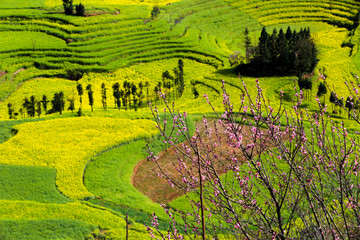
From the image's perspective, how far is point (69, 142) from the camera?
4122 centimetres

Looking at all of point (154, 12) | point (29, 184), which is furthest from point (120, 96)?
point (154, 12)

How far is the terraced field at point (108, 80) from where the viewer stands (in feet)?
96.9

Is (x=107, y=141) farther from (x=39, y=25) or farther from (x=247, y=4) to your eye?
(x=247, y=4)

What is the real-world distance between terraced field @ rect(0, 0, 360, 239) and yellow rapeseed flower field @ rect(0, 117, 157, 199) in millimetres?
112

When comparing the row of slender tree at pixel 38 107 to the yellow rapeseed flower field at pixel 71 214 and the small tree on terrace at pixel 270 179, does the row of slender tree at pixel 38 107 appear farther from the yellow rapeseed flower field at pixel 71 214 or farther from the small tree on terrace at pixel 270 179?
the small tree on terrace at pixel 270 179

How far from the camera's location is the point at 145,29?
327 feet

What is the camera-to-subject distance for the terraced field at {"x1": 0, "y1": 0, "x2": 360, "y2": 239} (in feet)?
96.9

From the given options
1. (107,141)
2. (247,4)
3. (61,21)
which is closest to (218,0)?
(247,4)

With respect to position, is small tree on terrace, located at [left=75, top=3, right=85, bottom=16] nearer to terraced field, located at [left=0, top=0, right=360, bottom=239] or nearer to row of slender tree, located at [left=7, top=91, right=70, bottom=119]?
terraced field, located at [left=0, top=0, right=360, bottom=239]

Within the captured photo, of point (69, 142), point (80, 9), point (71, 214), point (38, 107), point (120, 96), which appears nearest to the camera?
point (71, 214)

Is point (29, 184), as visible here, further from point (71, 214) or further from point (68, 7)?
point (68, 7)

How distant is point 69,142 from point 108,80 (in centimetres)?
4091

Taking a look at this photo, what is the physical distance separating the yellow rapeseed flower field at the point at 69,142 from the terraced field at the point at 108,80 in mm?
112

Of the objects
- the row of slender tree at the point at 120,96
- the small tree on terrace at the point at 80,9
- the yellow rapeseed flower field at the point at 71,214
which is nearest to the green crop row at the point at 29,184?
the yellow rapeseed flower field at the point at 71,214
